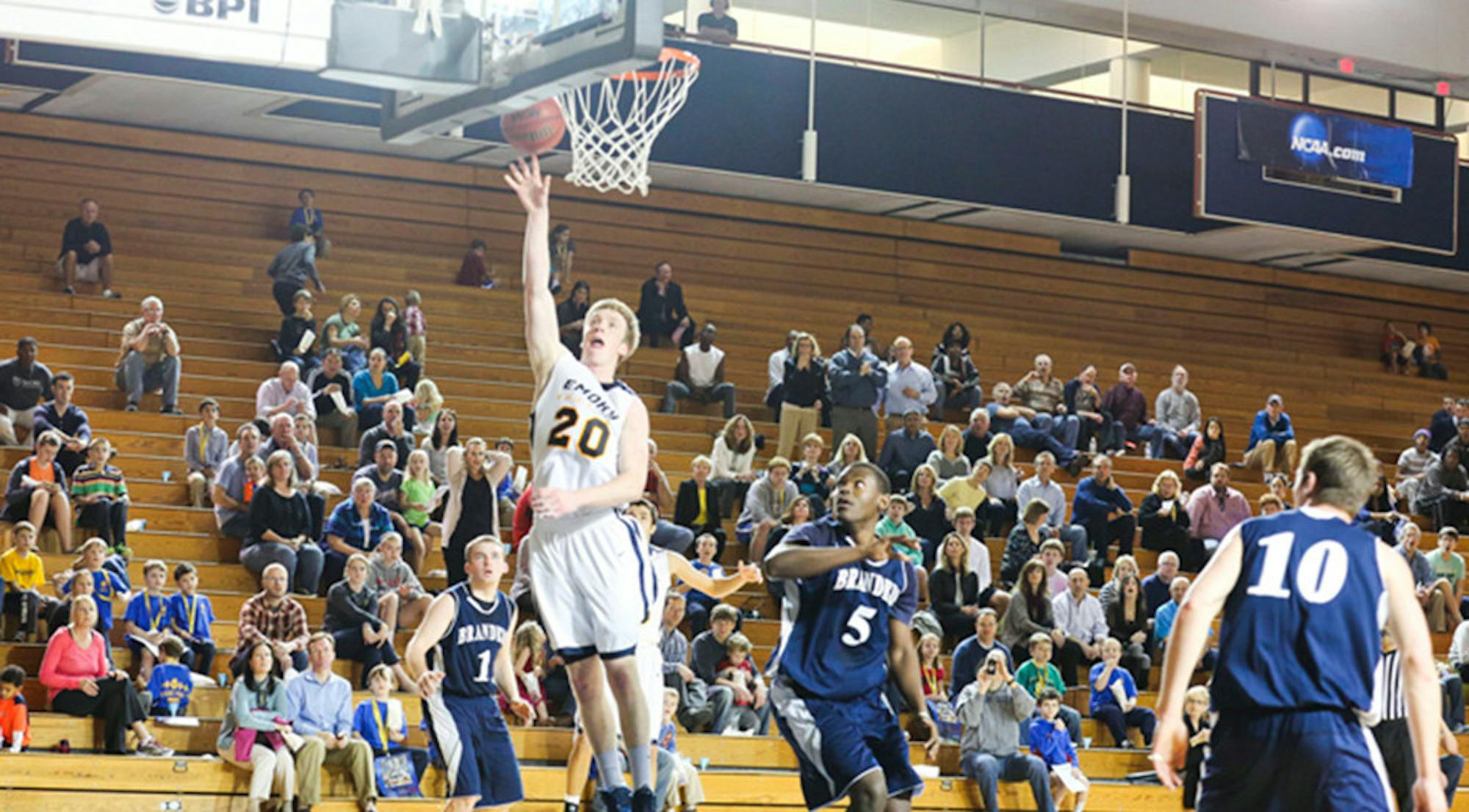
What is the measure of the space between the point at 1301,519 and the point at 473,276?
17.2m

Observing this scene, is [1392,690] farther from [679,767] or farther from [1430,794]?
[1430,794]

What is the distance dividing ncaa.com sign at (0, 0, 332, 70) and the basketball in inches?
39.6

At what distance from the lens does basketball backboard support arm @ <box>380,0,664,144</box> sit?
7652 mm

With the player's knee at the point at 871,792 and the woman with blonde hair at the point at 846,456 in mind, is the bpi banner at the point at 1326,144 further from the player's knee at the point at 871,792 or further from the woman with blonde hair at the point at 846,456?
the player's knee at the point at 871,792

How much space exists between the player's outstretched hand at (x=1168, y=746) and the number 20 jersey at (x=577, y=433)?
2197 mm

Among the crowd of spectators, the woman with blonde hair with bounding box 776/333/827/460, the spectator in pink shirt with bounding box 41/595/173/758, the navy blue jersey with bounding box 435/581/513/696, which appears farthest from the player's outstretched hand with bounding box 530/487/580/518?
the woman with blonde hair with bounding box 776/333/827/460

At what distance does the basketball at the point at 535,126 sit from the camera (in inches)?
331

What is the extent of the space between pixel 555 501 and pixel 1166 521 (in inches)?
503

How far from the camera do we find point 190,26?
Result: 294 inches

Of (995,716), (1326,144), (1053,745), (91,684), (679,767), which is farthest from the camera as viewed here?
(1326,144)

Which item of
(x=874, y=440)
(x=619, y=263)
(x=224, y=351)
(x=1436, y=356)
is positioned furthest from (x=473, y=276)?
(x=1436, y=356)

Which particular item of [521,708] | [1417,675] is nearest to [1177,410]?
[521,708]

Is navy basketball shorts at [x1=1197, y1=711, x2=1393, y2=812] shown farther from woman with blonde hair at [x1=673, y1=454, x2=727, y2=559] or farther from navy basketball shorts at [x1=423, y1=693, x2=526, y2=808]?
woman with blonde hair at [x1=673, y1=454, x2=727, y2=559]

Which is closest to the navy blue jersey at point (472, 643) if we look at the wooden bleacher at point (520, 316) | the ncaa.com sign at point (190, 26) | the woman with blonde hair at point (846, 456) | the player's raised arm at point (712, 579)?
the player's raised arm at point (712, 579)
